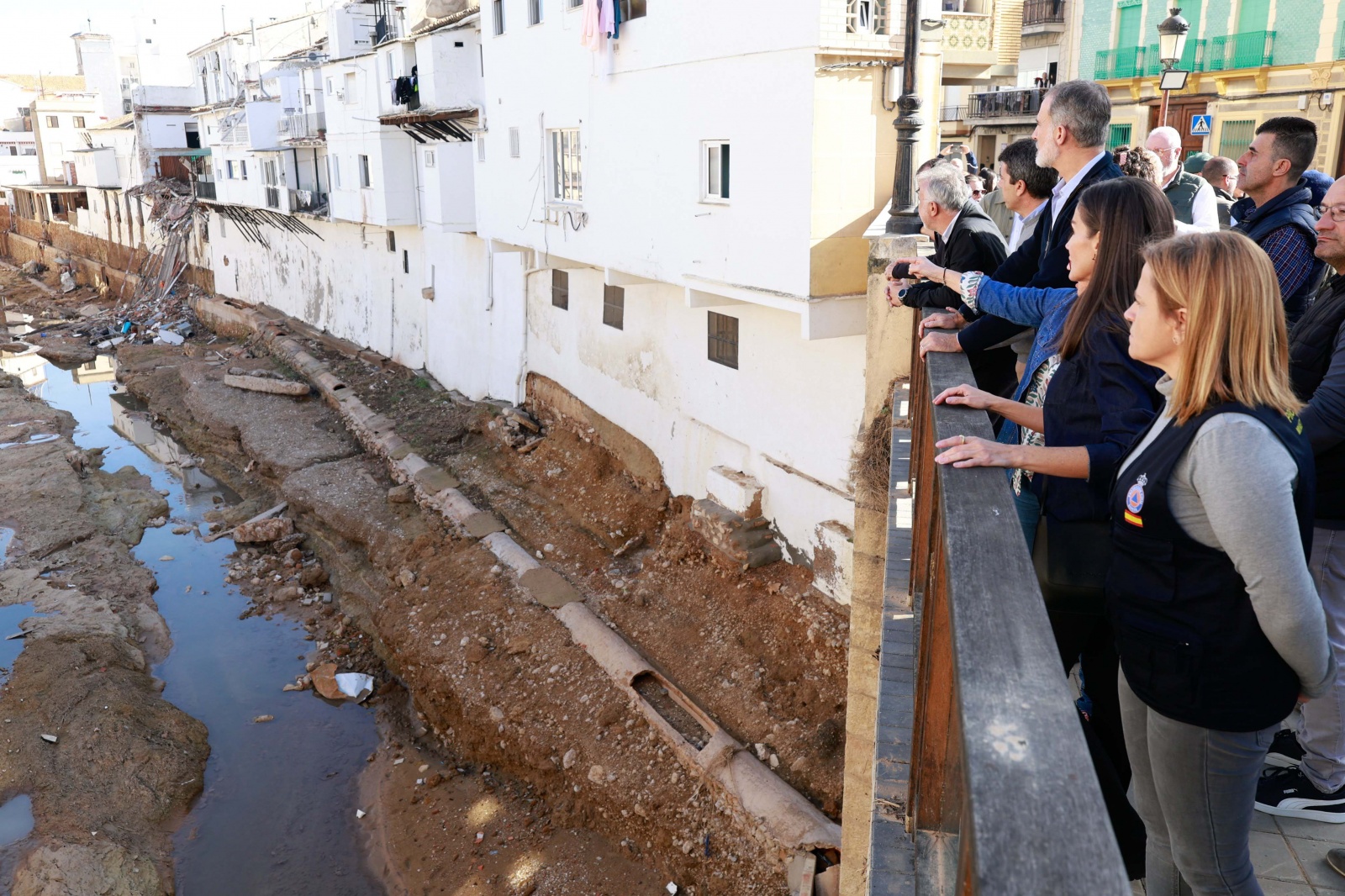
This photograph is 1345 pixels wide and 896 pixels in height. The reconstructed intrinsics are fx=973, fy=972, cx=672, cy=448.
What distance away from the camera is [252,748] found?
12.5 metres

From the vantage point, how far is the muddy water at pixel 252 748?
10.6m

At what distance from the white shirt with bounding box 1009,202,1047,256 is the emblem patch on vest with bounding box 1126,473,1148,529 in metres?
2.18

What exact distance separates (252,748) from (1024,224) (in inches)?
461

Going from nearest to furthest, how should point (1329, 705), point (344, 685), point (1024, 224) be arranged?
point (1329, 705)
point (1024, 224)
point (344, 685)

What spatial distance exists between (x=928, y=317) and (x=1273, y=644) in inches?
82.0

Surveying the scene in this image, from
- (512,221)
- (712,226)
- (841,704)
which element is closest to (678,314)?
(712,226)

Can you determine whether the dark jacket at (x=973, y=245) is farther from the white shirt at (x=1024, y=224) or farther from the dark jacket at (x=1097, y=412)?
the dark jacket at (x=1097, y=412)

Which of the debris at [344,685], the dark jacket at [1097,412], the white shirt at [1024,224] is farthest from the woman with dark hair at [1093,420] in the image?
the debris at [344,685]

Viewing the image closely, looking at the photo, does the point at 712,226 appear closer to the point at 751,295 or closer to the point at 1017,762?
the point at 751,295

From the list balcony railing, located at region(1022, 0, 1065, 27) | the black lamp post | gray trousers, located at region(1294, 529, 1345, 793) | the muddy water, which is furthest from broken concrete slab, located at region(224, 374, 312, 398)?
gray trousers, located at region(1294, 529, 1345, 793)

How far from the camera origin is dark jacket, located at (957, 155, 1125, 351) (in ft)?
11.8

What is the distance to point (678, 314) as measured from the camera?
1370 centimetres

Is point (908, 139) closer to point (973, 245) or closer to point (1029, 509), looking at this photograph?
point (973, 245)

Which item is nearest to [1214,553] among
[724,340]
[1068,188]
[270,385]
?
[1068,188]
